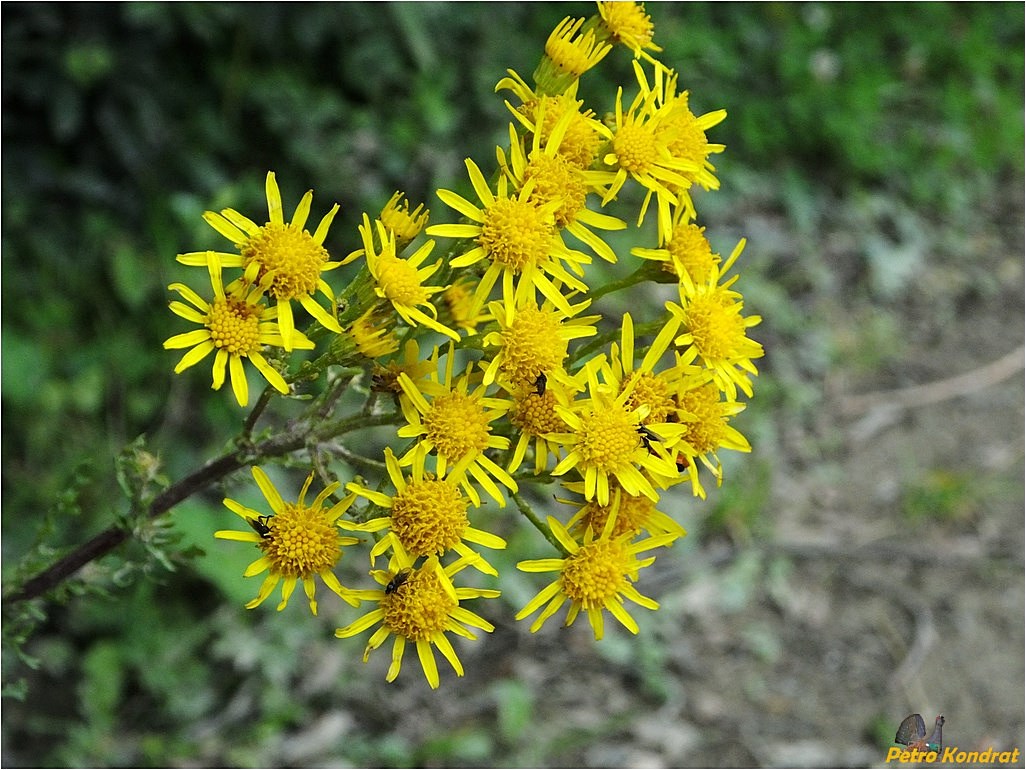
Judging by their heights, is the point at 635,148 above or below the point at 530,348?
above

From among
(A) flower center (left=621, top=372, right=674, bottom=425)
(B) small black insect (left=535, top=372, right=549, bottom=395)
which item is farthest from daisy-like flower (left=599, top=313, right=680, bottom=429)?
(B) small black insect (left=535, top=372, right=549, bottom=395)

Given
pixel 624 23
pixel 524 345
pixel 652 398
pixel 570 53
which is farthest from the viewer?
pixel 624 23

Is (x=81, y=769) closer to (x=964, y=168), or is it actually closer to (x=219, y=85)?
(x=219, y=85)

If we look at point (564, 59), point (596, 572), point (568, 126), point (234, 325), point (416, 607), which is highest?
point (564, 59)

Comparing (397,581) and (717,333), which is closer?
(397,581)

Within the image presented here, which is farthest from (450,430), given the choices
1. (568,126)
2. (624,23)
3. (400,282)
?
(624,23)

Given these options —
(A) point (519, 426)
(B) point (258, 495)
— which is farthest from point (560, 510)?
(A) point (519, 426)

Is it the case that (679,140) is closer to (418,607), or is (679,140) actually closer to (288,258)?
(288,258)

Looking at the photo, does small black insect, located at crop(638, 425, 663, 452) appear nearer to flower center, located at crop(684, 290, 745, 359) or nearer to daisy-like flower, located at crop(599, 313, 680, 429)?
daisy-like flower, located at crop(599, 313, 680, 429)
